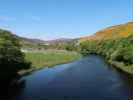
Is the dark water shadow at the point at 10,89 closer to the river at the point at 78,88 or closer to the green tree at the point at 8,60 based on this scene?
the river at the point at 78,88

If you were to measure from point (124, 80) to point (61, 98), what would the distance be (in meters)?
16.8

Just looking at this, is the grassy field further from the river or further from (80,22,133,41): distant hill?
(80,22,133,41): distant hill

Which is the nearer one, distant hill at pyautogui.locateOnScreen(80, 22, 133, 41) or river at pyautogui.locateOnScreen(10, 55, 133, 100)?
river at pyautogui.locateOnScreen(10, 55, 133, 100)

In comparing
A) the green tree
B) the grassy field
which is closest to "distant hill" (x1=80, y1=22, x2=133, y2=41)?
the grassy field

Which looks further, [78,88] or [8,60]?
[8,60]

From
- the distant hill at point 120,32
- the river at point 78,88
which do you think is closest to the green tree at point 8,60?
the river at point 78,88

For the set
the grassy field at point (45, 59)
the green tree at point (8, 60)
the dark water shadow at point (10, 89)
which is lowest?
the dark water shadow at point (10, 89)

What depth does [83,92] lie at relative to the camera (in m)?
41.3

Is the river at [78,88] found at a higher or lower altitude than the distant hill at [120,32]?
lower

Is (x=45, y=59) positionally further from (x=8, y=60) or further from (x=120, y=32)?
(x=120, y=32)

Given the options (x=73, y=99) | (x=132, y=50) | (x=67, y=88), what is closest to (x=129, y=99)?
(x=73, y=99)

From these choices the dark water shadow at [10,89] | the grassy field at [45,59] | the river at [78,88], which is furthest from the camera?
the grassy field at [45,59]

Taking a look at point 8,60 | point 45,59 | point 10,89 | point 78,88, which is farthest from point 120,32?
point 10,89

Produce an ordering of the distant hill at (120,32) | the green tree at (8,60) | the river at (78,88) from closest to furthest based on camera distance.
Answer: the river at (78,88), the green tree at (8,60), the distant hill at (120,32)
